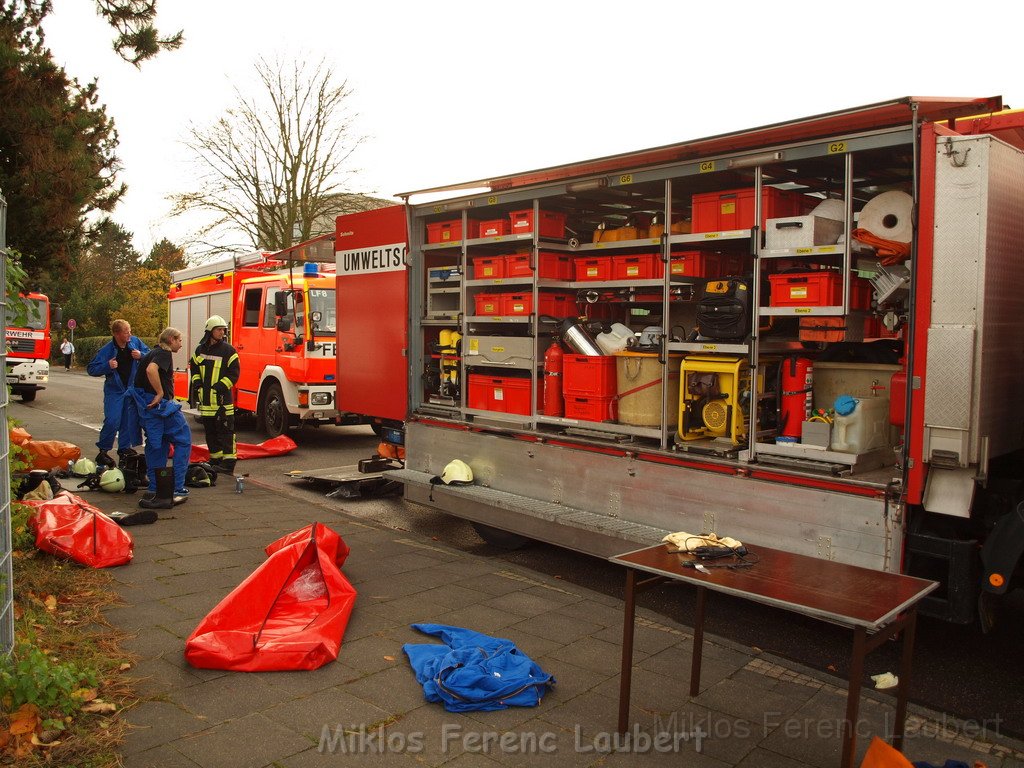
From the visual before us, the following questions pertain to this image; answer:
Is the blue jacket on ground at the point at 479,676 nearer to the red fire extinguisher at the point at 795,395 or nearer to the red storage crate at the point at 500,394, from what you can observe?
the red fire extinguisher at the point at 795,395

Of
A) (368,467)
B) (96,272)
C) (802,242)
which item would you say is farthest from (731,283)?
(96,272)

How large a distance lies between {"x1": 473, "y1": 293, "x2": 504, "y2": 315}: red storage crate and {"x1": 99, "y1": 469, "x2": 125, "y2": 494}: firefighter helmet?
4.39m

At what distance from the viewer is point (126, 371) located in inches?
392

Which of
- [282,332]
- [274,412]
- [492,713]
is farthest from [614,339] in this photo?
[274,412]

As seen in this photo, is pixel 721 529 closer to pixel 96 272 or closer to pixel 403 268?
pixel 403 268

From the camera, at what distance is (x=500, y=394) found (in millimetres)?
7410

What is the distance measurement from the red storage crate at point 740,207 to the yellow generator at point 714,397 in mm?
960

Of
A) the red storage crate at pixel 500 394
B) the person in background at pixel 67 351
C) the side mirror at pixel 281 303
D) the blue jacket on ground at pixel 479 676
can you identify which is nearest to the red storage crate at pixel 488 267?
the red storage crate at pixel 500 394

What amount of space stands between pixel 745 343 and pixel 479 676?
9.77 ft

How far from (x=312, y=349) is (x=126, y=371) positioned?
9.90 feet

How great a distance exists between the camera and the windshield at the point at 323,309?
1249cm

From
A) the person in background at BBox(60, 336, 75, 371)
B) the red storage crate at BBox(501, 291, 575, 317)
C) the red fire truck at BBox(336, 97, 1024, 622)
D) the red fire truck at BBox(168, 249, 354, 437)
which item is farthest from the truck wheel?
the person in background at BBox(60, 336, 75, 371)

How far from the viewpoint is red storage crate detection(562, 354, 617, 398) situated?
6527mm

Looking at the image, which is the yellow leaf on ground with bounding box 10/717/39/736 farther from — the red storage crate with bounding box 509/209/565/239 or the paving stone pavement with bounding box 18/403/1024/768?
the red storage crate with bounding box 509/209/565/239
